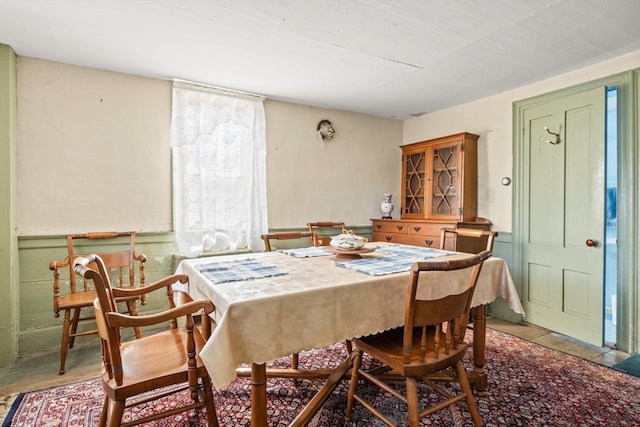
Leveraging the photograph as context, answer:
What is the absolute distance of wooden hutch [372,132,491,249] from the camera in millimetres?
3602

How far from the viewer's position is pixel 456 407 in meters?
1.83

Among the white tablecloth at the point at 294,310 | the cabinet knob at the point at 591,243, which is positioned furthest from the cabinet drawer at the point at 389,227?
the white tablecloth at the point at 294,310

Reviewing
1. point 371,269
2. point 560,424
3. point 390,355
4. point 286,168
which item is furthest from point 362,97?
point 560,424

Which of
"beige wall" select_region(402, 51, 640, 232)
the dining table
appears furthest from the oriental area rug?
"beige wall" select_region(402, 51, 640, 232)

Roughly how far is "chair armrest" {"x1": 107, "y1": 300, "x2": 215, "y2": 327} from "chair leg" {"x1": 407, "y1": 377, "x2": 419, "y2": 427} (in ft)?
2.85

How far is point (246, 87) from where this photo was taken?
337 cm

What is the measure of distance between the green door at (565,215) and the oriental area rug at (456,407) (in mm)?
702

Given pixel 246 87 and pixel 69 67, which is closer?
pixel 69 67

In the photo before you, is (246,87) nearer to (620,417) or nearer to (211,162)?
(211,162)

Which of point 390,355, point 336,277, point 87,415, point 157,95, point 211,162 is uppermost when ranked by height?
point 157,95

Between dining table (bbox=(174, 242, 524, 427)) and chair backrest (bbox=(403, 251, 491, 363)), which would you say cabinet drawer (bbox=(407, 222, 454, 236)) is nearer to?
dining table (bbox=(174, 242, 524, 427))

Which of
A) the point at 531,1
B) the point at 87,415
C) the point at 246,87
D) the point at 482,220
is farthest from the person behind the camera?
the point at 482,220

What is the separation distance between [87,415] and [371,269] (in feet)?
5.68

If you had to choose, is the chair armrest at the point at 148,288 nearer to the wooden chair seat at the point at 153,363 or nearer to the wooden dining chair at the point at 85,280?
the wooden chair seat at the point at 153,363
